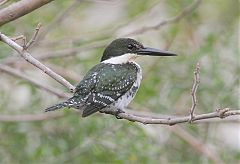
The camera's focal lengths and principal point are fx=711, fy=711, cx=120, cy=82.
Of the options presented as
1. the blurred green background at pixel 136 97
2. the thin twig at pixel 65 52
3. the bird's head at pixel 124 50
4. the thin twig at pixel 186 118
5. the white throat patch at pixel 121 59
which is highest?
the thin twig at pixel 186 118

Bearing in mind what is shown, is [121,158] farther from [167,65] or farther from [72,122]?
[167,65]

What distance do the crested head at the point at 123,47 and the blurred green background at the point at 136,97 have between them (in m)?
0.46

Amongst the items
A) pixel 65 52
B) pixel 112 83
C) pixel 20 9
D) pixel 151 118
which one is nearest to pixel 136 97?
pixel 65 52

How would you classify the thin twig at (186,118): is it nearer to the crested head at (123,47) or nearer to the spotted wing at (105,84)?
the spotted wing at (105,84)

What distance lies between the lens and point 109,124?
477cm

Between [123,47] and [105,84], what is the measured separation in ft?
1.30

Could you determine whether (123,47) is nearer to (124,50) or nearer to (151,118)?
(124,50)

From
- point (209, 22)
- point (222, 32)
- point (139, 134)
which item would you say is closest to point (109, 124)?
point (139, 134)

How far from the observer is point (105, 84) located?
13.1ft

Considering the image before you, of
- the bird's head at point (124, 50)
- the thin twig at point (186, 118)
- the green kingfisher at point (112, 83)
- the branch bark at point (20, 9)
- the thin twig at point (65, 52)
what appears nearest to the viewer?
the thin twig at point (186, 118)

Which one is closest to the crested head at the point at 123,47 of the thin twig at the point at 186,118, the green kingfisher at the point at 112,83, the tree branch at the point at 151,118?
the green kingfisher at the point at 112,83

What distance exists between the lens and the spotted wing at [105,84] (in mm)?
3752

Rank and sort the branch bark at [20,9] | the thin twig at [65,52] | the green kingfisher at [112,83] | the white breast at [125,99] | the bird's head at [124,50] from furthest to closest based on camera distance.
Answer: the thin twig at [65,52] → the bird's head at [124,50] → the white breast at [125,99] → the green kingfisher at [112,83] → the branch bark at [20,9]

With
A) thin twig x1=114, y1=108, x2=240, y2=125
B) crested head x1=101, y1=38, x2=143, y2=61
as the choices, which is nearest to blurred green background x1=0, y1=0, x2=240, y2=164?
crested head x1=101, y1=38, x2=143, y2=61
